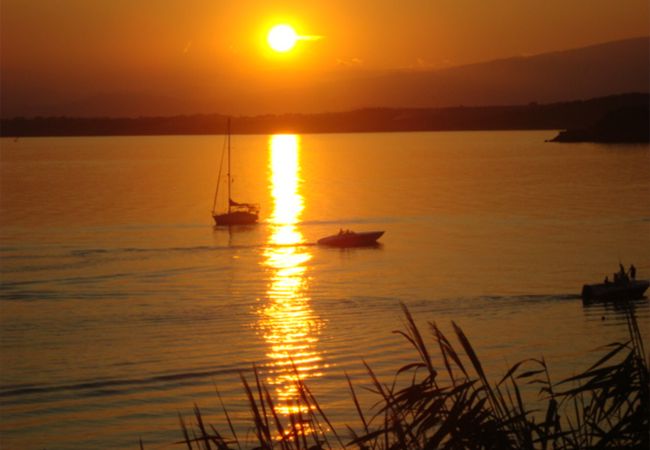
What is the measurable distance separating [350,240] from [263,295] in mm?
13118

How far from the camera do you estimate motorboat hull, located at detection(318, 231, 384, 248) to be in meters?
50.1

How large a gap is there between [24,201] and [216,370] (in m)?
58.7

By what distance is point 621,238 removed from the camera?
52125 millimetres

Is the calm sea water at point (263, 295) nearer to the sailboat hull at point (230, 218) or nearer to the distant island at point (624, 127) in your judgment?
the sailboat hull at point (230, 218)

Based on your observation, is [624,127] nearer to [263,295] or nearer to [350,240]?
[350,240]

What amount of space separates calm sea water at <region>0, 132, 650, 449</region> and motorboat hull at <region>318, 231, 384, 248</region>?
0.70 meters

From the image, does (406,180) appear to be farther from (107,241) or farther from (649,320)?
(649,320)

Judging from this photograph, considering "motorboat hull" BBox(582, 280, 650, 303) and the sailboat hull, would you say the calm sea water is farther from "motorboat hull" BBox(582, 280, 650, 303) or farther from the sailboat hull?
the sailboat hull

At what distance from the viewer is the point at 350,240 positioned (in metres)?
50.2

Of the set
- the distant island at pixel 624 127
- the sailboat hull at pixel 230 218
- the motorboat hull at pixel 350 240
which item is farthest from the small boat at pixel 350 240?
the distant island at pixel 624 127

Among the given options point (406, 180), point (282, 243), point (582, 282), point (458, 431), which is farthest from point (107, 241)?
point (406, 180)

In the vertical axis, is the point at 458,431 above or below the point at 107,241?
below

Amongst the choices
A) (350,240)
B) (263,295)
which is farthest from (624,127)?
(263,295)

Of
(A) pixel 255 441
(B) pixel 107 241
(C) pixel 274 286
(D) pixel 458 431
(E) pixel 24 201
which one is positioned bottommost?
(A) pixel 255 441
